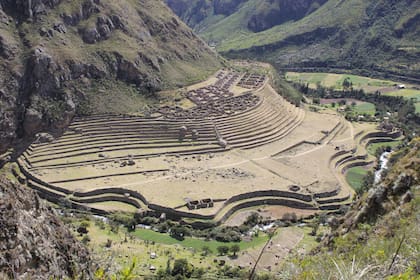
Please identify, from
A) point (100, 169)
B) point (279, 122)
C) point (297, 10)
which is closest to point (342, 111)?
point (279, 122)

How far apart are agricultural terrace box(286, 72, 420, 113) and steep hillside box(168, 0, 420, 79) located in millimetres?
6772

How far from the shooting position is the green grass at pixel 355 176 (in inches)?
2032

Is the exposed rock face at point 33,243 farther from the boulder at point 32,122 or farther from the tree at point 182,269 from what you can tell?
the boulder at point 32,122

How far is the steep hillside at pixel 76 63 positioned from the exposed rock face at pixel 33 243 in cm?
3830

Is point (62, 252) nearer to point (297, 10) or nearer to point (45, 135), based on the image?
point (45, 135)

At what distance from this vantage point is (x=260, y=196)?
4566 cm

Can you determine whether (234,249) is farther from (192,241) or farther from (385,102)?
(385,102)

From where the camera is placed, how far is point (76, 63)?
60.4 m

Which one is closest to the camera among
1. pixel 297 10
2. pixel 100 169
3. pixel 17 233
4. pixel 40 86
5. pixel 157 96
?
pixel 17 233

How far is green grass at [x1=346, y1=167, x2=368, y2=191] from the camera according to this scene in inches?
2032

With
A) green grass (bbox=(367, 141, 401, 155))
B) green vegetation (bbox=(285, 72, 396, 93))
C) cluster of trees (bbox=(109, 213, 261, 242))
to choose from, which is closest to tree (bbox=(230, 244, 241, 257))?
cluster of trees (bbox=(109, 213, 261, 242))

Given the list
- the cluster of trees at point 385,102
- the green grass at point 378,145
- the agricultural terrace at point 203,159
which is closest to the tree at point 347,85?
the cluster of trees at point 385,102

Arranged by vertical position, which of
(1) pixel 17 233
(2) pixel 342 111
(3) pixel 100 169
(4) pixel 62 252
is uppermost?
(1) pixel 17 233

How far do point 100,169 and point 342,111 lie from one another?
1839 inches
